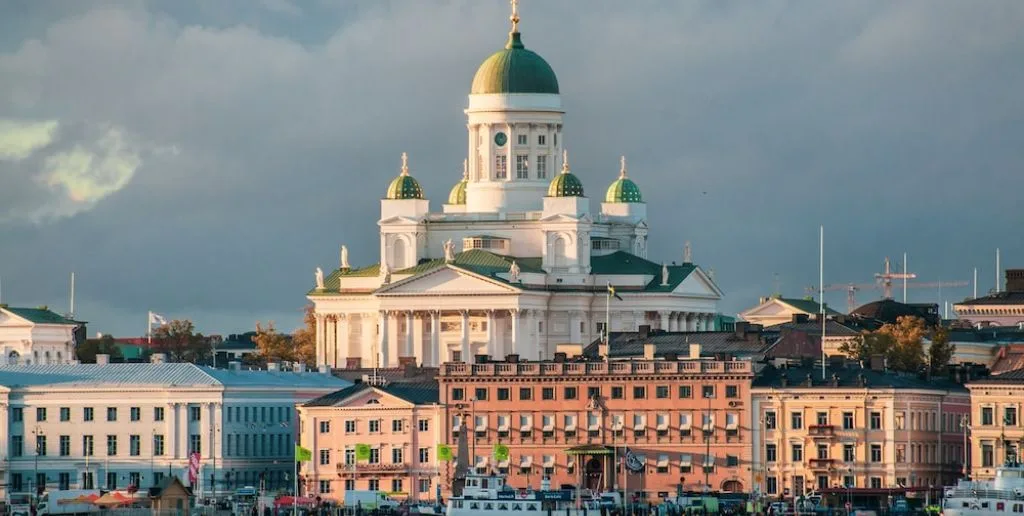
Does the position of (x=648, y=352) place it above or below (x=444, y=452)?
above

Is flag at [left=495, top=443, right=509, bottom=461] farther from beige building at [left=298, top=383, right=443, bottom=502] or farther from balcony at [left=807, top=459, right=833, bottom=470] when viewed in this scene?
balcony at [left=807, top=459, right=833, bottom=470]

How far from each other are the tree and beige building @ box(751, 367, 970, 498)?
901 inches

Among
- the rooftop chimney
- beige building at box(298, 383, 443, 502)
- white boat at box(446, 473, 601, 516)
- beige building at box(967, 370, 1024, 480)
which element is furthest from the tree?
white boat at box(446, 473, 601, 516)

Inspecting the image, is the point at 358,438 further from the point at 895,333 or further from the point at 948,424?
the point at 895,333

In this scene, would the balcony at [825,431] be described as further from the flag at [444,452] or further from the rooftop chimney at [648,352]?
the flag at [444,452]

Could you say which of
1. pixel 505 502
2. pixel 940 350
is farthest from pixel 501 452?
pixel 940 350

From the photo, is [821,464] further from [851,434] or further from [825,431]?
[851,434]

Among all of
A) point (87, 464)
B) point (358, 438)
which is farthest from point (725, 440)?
point (87, 464)

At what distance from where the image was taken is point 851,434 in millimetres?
158125

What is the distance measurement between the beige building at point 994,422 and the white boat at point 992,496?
1216 centimetres

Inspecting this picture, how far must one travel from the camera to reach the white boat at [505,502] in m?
140

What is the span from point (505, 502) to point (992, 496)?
1654 centimetres

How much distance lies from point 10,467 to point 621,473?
28.4m

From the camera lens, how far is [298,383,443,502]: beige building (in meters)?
165
